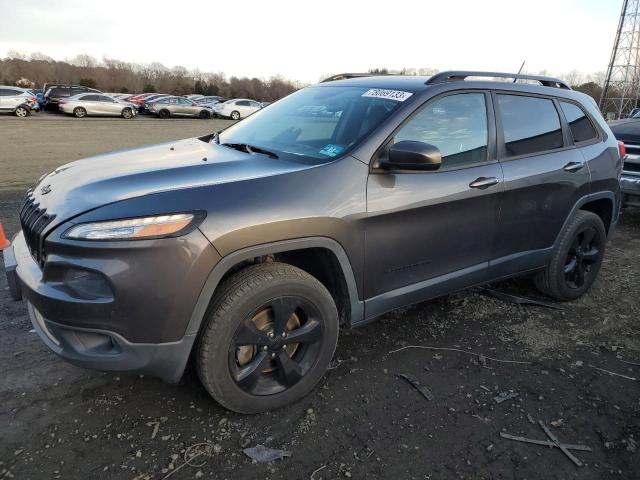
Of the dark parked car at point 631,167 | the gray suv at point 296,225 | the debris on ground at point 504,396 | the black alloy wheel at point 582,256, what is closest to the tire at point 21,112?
the gray suv at point 296,225

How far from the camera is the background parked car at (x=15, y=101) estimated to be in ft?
85.7

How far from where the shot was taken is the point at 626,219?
24.3 feet

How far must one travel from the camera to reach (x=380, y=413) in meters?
2.69

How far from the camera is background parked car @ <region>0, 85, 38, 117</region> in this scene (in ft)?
85.7

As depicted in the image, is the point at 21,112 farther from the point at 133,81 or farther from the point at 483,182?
the point at 133,81

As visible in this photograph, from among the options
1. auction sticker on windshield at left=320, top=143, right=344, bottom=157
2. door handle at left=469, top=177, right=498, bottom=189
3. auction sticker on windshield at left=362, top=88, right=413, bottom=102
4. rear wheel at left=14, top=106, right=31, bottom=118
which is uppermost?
auction sticker on windshield at left=362, top=88, right=413, bottom=102

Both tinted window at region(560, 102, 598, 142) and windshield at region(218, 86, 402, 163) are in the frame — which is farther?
tinted window at region(560, 102, 598, 142)

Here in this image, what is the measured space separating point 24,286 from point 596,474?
2918mm

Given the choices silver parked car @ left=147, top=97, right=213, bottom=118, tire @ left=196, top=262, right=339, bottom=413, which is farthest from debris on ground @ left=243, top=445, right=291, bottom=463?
silver parked car @ left=147, top=97, right=213, bottom=118

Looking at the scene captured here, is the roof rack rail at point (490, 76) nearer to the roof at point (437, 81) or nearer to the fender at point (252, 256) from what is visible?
the roof at point (437, 81)

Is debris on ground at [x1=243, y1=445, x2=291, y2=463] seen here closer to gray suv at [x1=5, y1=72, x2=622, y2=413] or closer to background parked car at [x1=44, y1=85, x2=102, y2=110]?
gray suv at [x1=5, y1=72, x2=622, y2=413]

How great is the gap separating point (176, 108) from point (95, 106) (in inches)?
214

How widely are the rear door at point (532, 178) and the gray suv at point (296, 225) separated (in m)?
0.01

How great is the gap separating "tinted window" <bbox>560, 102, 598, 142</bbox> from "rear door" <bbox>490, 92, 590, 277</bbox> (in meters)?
0.09
